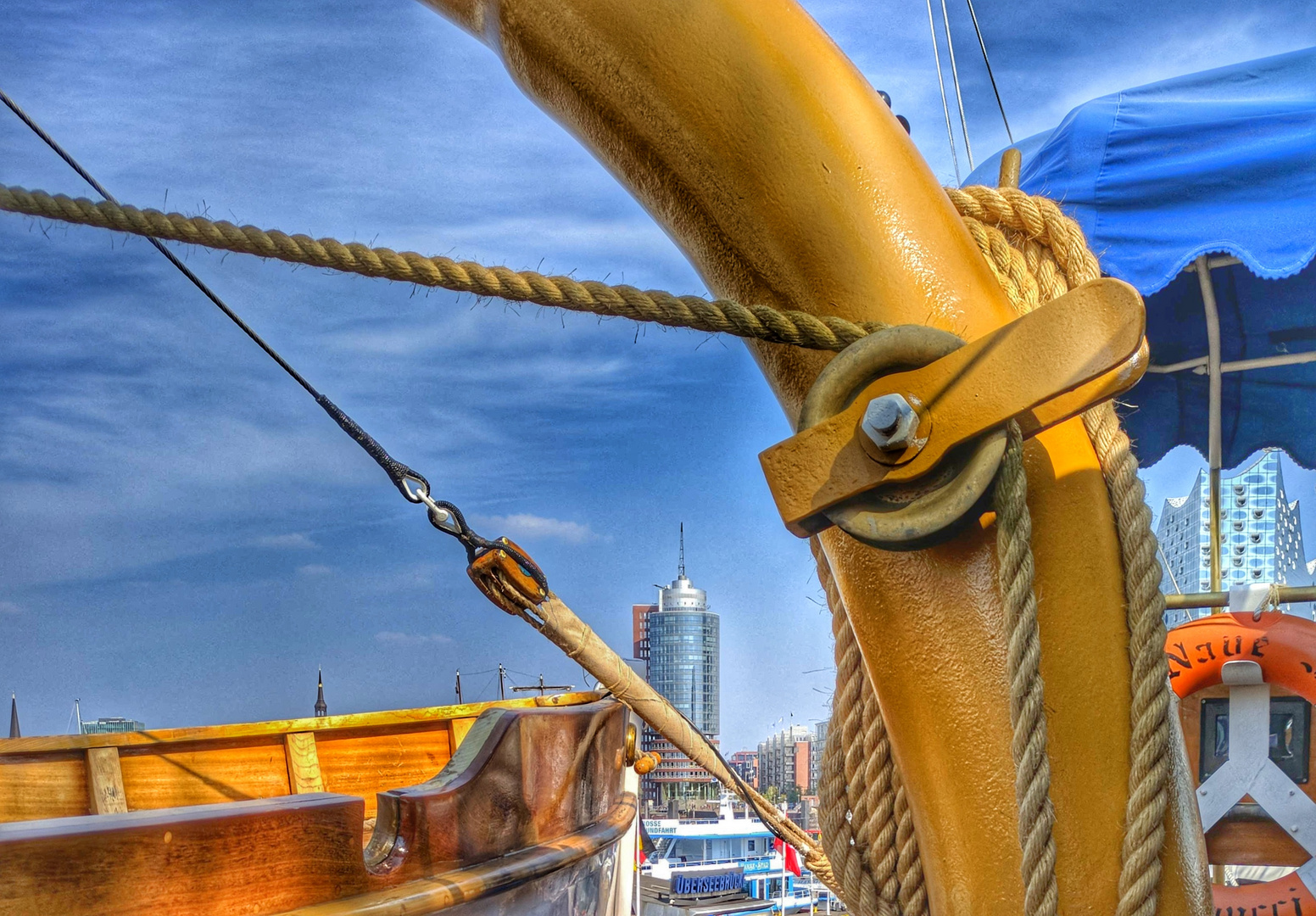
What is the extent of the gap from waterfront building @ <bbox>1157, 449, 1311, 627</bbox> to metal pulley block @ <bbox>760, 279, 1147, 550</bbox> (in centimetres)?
339

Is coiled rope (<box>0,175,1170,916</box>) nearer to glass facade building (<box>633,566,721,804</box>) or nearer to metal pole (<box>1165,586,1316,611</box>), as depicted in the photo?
metal pole (<box>1165,586,1316,611</box>)

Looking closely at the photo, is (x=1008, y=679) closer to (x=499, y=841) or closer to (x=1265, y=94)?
(x=499, y=841)

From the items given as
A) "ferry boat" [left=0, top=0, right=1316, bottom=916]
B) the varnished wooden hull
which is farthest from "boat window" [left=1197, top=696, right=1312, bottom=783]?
"ferry boat" [left=0, top=0, right=1316, bottom=916]

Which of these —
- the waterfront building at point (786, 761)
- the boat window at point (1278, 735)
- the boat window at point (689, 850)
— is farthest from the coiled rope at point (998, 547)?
the waterfront building at point (786, 761)

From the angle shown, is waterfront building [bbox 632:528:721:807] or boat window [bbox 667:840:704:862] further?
waterfront building [bbox 632:528:721:807]

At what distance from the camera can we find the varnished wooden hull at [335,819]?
39.6 inches

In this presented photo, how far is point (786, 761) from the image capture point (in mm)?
43188

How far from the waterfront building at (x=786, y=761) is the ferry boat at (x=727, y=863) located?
5.43m

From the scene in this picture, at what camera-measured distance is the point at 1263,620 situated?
110 inches

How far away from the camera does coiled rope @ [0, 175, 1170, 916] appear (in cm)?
61

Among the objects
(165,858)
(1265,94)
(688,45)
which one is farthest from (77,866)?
(1265,94)

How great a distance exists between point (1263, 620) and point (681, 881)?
25014 mm

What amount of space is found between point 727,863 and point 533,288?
29850 mm

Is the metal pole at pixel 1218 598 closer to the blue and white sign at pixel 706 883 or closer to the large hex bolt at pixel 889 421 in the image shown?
the large hex bolt at pixel 889 421
